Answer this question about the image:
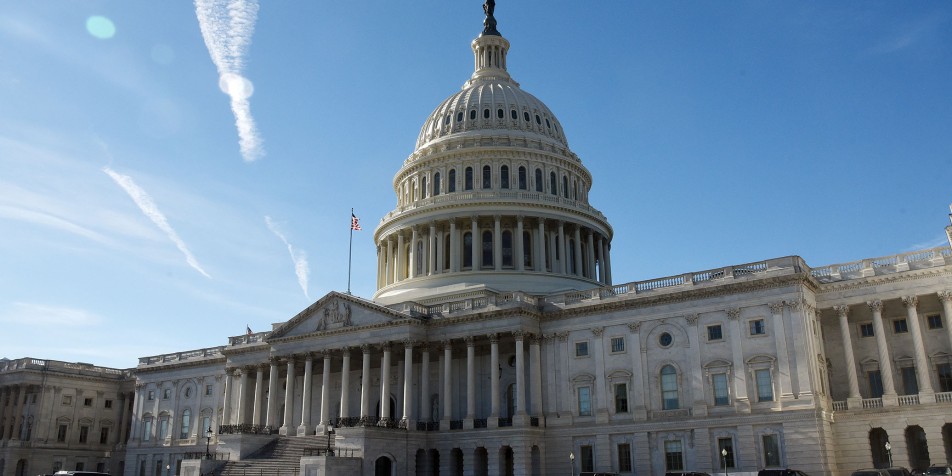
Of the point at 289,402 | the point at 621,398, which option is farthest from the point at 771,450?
the point at 289,402

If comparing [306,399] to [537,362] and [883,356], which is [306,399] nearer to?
[537,362]

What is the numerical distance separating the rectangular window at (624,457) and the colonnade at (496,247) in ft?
78.0

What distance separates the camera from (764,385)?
2115 inches

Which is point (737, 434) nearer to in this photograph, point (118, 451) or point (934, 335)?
point (934, 335)

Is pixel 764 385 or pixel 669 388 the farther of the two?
pixel 669 388

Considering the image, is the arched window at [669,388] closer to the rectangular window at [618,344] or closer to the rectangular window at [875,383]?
the rectangular window at [618,344]

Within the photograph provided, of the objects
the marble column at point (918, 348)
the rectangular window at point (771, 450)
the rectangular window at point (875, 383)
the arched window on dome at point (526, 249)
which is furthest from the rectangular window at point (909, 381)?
the arched window on dome at point (526, 249)

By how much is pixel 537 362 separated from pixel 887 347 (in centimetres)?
2329

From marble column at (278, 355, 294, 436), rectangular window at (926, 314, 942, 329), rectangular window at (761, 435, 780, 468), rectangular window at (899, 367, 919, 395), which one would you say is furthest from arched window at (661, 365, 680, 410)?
marble column at (278, 355, 294, 436)

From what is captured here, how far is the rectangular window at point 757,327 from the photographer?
54.4m

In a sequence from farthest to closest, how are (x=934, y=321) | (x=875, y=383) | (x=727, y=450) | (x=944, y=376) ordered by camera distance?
(x=875, y=383) → (x=934, y=321) → (x=727, y=450) → (x=944, y=376)

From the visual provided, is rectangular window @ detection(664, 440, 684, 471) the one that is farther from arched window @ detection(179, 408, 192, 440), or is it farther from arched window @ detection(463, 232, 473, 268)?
arched window @ detection(179, 408, 192, 440)

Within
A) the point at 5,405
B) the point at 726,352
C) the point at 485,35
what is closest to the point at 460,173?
the point at 485,35

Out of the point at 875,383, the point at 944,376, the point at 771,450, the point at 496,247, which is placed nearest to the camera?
the point at 771,450
